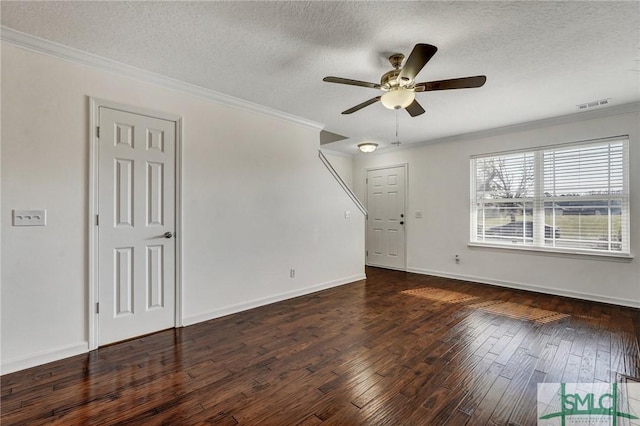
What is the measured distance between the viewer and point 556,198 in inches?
163

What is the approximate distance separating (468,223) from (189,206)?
435 centimetres

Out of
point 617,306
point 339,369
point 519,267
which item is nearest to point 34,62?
point 339,369

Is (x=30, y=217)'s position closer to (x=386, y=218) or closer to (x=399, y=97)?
(x=399, y=97)

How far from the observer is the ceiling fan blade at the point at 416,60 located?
1.90 m

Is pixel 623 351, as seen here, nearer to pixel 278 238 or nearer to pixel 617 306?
pixel 617 306

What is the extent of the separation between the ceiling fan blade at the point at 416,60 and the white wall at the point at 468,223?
125 inches

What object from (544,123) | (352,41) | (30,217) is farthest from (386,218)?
(30,217)

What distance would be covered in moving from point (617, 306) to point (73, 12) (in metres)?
6.20

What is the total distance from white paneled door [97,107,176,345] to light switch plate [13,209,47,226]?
14.7 inches

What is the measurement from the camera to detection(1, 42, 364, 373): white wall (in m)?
2.21

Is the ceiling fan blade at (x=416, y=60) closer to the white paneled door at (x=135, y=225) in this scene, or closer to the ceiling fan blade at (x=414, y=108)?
the ceiling fan blade at (x=414, y=108)
